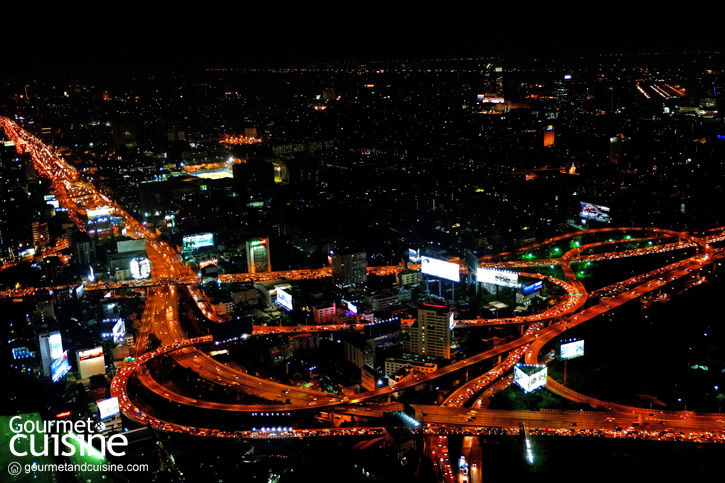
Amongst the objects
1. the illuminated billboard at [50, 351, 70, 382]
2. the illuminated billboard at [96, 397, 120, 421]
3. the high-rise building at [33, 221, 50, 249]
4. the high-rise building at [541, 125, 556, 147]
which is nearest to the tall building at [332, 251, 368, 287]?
the illuminated billboard at [50, 351, 70, 382]

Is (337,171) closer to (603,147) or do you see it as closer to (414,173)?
(414,173)

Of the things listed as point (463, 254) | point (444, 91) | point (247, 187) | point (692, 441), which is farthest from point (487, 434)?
point (444, 91)

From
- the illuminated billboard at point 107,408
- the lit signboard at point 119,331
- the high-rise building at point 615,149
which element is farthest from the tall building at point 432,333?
the high-rise building at point 615,149

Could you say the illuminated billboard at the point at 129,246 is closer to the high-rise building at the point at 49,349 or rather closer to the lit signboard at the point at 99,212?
the lit signboard at the point at 99,212

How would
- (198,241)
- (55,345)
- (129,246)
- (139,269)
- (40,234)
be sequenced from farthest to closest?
(40,234) < (198,241) < (129,246) < (139,269) < (55,345)

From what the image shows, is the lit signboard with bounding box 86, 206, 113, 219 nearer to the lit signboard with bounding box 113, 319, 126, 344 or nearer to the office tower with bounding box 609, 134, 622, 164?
the lit signboard with bounding box 113, 319, 126, 344

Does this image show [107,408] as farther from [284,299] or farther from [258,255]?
[258,255]

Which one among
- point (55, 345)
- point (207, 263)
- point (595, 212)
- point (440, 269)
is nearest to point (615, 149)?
point (595, 212)
